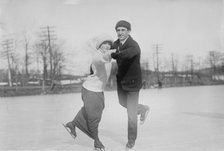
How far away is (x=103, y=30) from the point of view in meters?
4.46

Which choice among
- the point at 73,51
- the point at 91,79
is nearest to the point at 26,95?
the point at 73,51

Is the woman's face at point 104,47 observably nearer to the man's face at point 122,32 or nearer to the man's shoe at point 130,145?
the man's face at point 122,32

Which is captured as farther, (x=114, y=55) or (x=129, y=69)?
(x=129, y=69)

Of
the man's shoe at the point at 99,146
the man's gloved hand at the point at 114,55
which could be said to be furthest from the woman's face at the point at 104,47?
the man's shoe at the point at 99,146

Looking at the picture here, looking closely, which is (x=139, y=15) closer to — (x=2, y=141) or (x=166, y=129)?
(x=166, y=129)

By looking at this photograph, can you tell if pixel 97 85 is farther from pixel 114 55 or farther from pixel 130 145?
pixel 130 145

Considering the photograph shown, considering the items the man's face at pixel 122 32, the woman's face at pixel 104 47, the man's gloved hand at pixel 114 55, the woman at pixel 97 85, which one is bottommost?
the woman at pixel 97 85

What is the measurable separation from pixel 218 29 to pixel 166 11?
0.83 meters

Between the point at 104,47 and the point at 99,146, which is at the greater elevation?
the point at 104,47

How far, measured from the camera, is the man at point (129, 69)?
375cm

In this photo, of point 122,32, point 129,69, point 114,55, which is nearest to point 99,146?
point 129,69

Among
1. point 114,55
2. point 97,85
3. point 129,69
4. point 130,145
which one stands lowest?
point 130,145

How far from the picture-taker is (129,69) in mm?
3818

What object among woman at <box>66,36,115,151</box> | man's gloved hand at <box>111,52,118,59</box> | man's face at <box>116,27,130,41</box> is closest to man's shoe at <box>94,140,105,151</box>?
woman at <box>66,36,115,151</box>
